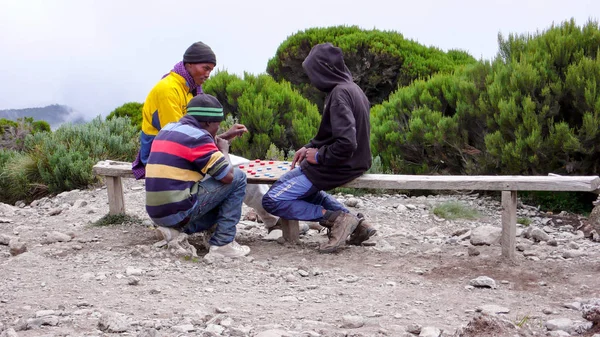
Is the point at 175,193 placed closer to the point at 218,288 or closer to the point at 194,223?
the point at 194,223

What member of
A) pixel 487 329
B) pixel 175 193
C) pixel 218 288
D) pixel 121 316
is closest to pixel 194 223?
pixel 175 193

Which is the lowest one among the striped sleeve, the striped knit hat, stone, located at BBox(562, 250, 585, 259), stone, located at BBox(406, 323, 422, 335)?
stone, located at BBox(562, 250, 585, 259)

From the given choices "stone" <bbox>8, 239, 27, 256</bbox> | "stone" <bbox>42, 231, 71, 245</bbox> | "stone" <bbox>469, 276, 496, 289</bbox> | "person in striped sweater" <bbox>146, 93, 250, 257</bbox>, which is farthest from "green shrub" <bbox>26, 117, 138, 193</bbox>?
"stone" <bbox>469, 276, 496, 289</bbox>

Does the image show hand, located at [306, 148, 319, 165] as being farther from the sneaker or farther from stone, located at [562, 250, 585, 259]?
stone, located at [562, 250, 585, 259]

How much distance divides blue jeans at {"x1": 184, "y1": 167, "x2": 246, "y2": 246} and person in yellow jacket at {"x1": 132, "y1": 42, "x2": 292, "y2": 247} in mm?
567

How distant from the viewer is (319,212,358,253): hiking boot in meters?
6.39

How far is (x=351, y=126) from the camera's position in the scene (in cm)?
603

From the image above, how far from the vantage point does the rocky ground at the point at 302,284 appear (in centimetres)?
433

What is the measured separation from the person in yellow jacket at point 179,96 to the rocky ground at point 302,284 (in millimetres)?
808

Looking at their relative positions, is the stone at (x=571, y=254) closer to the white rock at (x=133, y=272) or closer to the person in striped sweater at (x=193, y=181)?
the person in striped sweater at (x=193, y=181)

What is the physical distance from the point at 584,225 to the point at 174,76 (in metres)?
4.91

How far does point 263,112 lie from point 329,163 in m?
5.03

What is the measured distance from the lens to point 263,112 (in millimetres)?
11188

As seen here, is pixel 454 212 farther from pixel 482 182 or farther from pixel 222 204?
pixel 222 204
